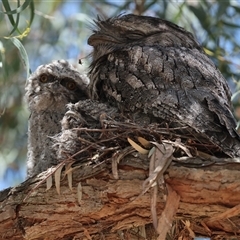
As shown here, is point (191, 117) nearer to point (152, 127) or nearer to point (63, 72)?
point (152, 127)

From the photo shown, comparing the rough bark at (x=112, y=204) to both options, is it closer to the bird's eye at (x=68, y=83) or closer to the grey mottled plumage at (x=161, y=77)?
the grey mottled plumage at (x=161, y=77)

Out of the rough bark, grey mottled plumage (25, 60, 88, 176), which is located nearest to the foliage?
grey mottled plumage (25, 60, 88, 176)

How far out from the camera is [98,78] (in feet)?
11.6

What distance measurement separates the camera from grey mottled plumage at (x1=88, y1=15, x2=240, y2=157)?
9.73ft

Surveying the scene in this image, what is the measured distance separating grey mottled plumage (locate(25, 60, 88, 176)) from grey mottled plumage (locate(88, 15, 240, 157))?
36 centimetres

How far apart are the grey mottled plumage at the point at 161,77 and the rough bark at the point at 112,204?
28 centimetres

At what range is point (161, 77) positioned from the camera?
325 centimetres

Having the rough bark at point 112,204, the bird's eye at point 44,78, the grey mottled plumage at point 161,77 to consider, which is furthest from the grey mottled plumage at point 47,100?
the rough bark at point 112,204

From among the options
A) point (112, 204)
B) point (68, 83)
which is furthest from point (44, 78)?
point (112, 204)

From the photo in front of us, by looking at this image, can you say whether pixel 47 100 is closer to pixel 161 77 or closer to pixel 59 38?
pixel 161 77

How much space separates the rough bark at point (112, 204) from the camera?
261 cm

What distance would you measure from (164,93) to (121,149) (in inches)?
17.3

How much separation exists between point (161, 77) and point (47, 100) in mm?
981

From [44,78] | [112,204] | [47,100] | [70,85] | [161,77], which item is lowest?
[112,204]
